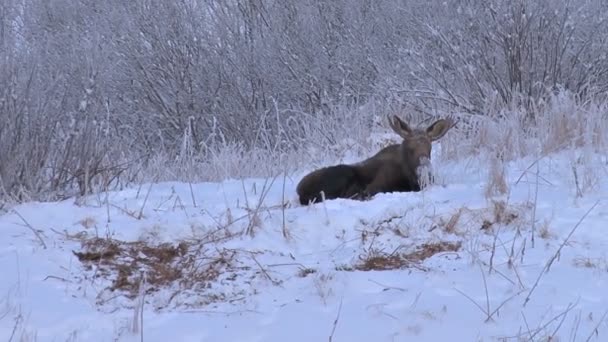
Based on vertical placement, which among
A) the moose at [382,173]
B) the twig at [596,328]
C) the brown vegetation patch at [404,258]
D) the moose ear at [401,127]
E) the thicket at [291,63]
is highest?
the thicket at [291,63]

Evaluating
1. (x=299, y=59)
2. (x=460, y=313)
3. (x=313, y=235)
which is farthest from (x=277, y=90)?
(x=460, y=313)

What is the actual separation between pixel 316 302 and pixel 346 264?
1.46ft

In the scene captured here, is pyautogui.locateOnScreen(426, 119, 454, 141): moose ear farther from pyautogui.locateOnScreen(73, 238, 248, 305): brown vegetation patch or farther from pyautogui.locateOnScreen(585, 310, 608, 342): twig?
pyautogui.locateOnScreen(585, 310, 608, 342): twig

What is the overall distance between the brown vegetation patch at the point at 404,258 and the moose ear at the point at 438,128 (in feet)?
6.52

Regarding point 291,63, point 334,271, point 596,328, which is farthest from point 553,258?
point 291,63

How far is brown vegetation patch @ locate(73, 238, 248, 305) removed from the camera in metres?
4.49

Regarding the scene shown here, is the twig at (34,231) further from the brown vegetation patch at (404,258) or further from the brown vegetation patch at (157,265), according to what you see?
the brown vegetation patch at (404,258)

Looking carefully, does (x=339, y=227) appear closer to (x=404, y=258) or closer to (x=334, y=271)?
(x=404, y=258)

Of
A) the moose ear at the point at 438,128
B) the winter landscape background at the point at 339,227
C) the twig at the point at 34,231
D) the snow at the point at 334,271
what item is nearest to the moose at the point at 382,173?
the moose ear at the point at 438,128

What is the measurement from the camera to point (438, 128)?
6.86m

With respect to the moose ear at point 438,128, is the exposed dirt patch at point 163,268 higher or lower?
lower

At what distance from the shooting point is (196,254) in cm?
484

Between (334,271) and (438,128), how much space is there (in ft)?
8.28

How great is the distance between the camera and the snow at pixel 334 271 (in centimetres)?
404
